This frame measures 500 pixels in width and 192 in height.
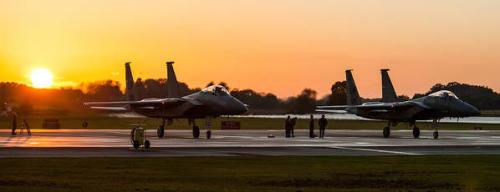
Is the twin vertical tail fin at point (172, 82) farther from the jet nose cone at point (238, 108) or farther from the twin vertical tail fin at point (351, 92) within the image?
the twin vertical tail fin at point (351, 92)

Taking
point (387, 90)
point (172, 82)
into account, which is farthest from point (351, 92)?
point (172, 82)

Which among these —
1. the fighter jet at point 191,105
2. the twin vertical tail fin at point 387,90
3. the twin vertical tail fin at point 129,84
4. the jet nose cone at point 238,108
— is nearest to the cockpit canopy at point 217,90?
the fighter jet at point 191,105

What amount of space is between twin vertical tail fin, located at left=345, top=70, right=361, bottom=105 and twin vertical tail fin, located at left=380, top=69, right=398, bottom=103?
13.6 ft

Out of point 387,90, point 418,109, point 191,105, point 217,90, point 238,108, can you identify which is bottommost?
point 238,108

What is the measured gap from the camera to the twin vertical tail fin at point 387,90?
63438 millimetres

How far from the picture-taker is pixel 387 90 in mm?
63750

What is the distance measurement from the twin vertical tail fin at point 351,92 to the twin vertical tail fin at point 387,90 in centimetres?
414

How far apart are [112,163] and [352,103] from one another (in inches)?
A: 1702

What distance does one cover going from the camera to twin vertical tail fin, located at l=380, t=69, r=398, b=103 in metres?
63.4

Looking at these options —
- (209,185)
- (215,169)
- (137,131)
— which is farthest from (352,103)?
(209,185)

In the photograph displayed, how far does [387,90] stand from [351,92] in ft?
16.1

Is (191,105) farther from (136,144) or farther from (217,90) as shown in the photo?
(136,144)

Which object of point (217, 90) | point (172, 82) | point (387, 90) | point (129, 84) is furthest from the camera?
point (129, 84)

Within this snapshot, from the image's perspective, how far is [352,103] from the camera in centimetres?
6775
